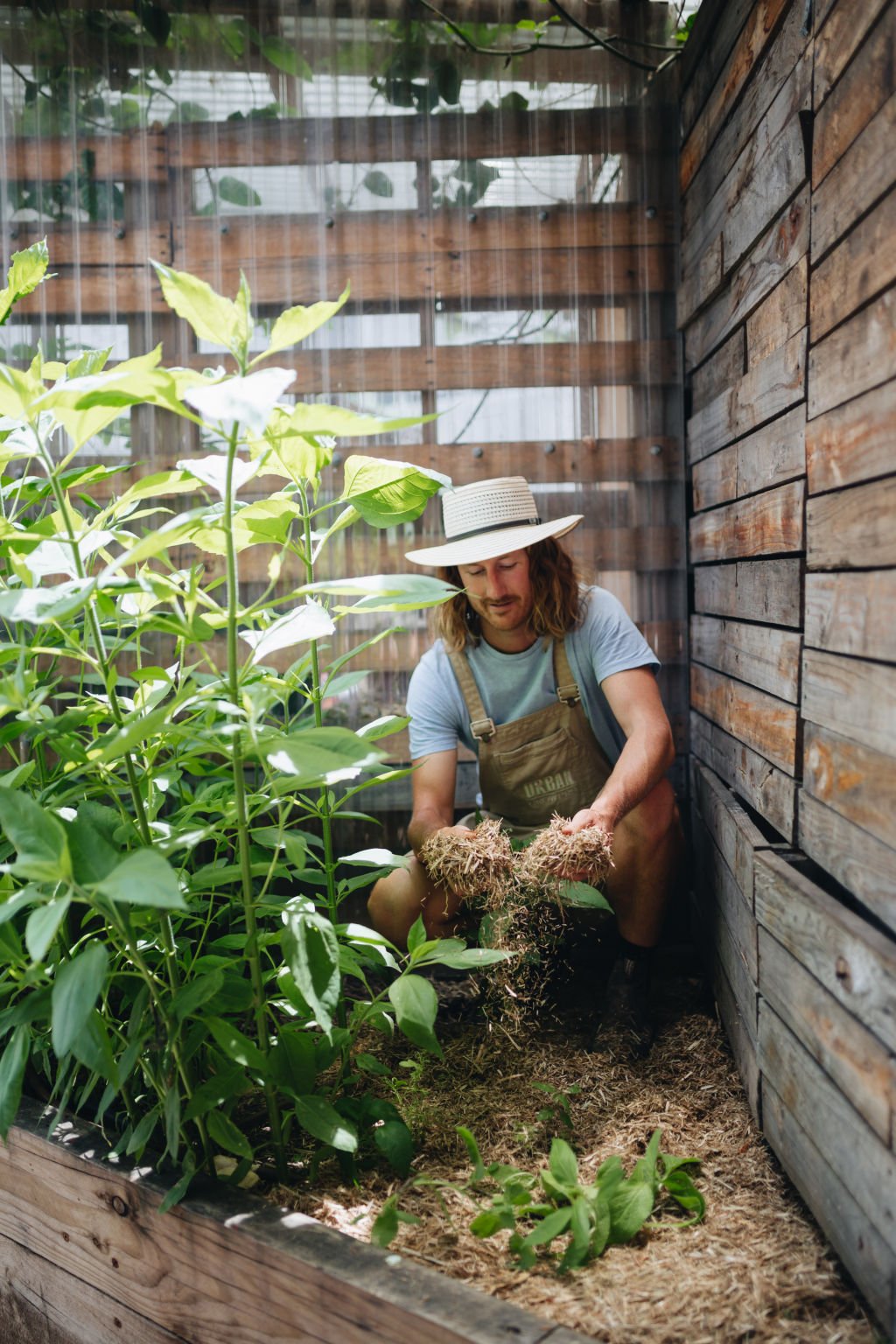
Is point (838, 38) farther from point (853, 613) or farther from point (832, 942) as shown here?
point (832, 942)

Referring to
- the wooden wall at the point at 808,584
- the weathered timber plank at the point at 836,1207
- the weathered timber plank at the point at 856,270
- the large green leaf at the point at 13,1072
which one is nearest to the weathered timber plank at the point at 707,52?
the wooden wall at the point at 808,584

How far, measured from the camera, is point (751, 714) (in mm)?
1793

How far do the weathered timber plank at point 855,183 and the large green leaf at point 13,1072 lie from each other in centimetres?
146

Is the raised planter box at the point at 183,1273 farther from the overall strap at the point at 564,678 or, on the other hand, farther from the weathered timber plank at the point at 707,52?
the weathered timber plank at the point at 707,52

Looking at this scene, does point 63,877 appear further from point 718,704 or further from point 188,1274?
point 718,704

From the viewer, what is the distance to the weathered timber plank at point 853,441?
1124mm

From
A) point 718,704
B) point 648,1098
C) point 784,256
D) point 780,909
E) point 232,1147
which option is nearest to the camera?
point 232,1147

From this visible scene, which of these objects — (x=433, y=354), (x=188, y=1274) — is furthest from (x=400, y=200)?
(x=188, y=1274)

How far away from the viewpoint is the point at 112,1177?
130cm

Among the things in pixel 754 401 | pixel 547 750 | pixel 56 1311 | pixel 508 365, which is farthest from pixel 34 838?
pixel 508 365

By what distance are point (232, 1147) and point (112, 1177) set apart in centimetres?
22

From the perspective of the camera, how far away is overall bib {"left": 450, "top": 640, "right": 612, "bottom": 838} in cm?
218

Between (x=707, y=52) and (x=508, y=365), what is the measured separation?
0.81 m

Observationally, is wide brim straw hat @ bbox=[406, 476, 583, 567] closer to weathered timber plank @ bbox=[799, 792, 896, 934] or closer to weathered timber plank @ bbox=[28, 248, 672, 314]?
weathered timber plank @ bbox=[28, 248, 672, 314]
